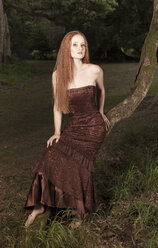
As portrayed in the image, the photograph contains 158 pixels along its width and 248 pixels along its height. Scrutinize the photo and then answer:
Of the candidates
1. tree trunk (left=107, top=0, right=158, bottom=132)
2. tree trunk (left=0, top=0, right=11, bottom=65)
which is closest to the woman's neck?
tree trunk (left=107, top=0, right=158, bottom=132)

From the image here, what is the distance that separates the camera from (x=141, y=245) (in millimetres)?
3307

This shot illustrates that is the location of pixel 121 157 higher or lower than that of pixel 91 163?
lower

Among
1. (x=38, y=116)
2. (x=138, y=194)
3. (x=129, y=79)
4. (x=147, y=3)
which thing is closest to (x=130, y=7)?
(x=147, y=3)

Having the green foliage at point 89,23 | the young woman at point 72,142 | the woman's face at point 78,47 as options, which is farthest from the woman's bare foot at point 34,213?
the green foliage at point 89,23

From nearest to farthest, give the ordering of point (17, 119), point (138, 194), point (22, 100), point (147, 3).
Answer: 1. point (138, 194)
2. point (17, 119)
3. point (22, 100)
4. point (147, 3)

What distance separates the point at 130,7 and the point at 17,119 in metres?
14.0

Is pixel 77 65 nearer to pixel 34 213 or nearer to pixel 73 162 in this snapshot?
pixel 73 162

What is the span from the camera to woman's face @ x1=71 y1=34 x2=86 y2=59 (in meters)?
3.20

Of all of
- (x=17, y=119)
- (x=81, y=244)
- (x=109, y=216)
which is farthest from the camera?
(x=17, y=119)

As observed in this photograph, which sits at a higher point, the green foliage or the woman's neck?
the green foliage

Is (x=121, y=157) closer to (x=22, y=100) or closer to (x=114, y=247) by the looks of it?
(x=114, y=247)

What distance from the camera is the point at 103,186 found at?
178 inches

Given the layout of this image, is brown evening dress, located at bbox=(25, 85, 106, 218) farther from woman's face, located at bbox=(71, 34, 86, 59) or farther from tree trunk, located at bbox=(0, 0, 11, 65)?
tree trunk, located at bbox=(0, 0, 11, 65)

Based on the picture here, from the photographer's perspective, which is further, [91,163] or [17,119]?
[17,119]
